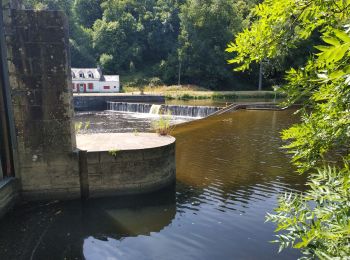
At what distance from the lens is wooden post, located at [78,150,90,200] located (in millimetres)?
8825

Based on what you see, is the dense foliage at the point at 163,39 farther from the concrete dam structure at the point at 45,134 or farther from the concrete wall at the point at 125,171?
the concrete dam structure at the point at 45,134

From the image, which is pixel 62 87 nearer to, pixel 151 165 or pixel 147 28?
pixel 151 165

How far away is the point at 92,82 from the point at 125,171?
1509 inches

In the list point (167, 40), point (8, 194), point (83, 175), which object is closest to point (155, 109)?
point (83, 175)

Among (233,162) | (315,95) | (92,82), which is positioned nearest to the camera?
(315,95)

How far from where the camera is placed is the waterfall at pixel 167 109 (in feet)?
88.0

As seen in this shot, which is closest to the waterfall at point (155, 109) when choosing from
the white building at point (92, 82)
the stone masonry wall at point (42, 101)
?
the white building at point (92, 82)

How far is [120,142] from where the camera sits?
9953 mm

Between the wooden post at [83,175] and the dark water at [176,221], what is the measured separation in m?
0.29

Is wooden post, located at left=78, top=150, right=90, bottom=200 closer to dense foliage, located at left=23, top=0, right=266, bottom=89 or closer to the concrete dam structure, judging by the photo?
the concrete dam structure

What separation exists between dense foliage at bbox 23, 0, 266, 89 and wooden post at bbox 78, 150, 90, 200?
1650 inches

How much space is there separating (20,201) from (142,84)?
45783 mm

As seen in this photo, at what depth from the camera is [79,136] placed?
1105cm

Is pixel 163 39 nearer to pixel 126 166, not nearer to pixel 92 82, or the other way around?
pixel 92 82
